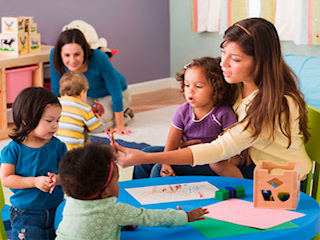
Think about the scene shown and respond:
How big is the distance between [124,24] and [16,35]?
4.53 feet

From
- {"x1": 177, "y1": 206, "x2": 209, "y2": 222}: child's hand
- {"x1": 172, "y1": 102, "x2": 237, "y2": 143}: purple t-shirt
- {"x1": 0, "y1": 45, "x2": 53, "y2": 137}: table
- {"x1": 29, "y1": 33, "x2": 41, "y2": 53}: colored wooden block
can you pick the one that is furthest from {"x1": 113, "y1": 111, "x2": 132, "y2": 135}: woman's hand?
{"x1": 177, "y1": 206, "x2": 209, "y2": 222}: child's hand

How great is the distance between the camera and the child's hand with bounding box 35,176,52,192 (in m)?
1.73

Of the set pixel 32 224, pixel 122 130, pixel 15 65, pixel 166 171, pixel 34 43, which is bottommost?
pixel 122 130

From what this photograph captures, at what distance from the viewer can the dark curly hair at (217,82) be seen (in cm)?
204

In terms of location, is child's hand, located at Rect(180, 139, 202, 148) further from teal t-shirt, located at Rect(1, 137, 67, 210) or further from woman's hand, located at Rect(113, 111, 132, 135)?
woman's hand, located at Rect(113, 111, 132, 135)

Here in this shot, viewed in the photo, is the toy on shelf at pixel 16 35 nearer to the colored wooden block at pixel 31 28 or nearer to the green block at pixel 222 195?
the colored wooden block at pixel 31 28

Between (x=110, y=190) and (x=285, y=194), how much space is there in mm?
482

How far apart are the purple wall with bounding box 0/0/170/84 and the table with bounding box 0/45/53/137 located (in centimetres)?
51

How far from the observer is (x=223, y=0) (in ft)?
16.0

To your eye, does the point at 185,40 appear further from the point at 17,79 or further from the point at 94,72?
the point at 17,79

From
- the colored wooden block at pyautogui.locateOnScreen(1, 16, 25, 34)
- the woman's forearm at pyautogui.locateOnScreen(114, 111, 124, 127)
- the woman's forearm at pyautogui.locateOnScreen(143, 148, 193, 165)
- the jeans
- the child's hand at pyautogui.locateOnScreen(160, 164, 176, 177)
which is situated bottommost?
the woman's forearm at pyautogui.locateOnScreen(114, 111, 124, 127)

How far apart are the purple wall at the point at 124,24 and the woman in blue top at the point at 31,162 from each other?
2.79 meters

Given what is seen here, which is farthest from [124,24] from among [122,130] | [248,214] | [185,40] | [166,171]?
[248,214]

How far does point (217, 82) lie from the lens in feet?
6.64
